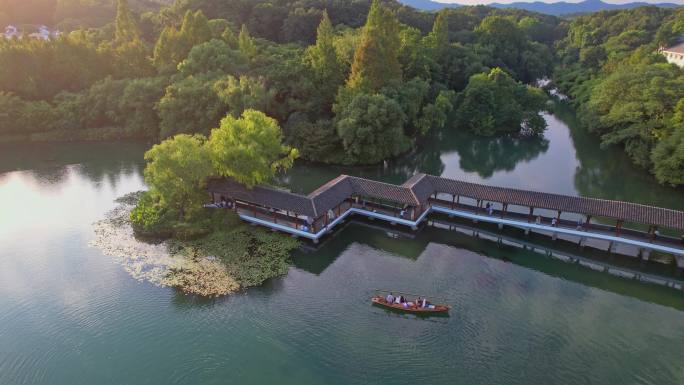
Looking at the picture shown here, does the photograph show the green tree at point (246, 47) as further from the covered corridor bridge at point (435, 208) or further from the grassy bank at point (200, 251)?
the grassy bank at point (200, 251)

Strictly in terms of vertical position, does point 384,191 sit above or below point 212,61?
below

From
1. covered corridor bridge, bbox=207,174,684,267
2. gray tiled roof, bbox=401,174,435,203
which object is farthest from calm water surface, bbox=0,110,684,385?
gray tiled roof, bbox=401,174,435,203

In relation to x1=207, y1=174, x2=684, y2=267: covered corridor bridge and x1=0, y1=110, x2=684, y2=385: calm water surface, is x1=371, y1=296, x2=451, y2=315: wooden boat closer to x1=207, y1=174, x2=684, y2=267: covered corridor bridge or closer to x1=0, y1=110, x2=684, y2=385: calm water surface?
x1=0, y1=110, x2=684, y2=385: calm water surface

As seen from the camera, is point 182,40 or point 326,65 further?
point 182,40

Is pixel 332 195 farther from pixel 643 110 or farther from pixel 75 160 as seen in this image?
pixel 643 110

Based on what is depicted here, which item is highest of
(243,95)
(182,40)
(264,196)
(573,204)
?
(182,40)

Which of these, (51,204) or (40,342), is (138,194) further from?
(40,342)

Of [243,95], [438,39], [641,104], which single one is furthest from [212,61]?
[641,104]

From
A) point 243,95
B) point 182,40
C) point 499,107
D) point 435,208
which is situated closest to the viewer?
point 435,208

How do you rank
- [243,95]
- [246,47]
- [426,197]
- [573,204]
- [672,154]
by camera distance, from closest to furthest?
[573,204]
[426,197]
[672,154]
[243,95]
[246,47]
